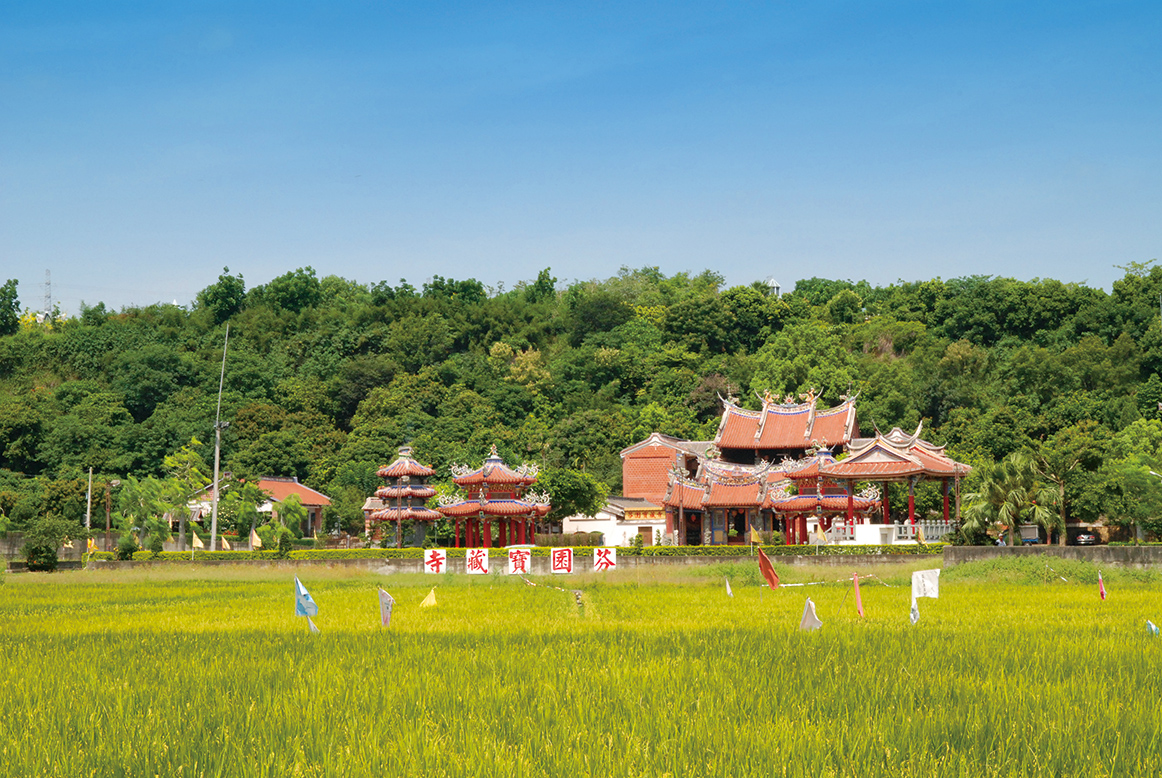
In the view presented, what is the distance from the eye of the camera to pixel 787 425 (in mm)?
49125

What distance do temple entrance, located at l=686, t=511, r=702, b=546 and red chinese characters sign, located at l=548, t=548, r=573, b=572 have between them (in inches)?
584

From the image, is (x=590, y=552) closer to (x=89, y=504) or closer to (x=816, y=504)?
(x=816, y=504)

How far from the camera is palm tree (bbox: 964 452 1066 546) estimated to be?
101ft

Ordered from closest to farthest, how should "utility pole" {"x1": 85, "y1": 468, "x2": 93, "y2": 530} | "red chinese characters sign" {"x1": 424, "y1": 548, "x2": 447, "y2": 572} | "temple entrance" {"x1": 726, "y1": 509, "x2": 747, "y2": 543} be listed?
"red chinese characters sign" {"x1": 424, "y1": 548, "x2": 447, "y2": 572} → "temple entrance" {"x1": 726, "y1": 509, "x2": 747, "y2": 543} → "utility pole" {"x1": 85, "y1": 468, "x2": 93, "y2": 530}

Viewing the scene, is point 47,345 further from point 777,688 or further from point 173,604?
point 777,688

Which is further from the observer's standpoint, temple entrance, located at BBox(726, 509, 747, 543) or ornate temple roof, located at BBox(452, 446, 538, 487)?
temple entrance, located at BBox(726, 509, 747, 543)

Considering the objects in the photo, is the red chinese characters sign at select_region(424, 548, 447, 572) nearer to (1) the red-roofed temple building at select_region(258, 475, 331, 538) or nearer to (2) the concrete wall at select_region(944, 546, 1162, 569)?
(2) the concrete wall at select_region(944, 546, 1162, 569)

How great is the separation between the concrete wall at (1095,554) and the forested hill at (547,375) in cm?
1495

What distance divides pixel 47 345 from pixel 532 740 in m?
77.4

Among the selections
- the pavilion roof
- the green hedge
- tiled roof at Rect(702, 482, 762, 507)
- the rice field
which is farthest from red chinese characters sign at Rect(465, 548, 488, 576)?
the rice field

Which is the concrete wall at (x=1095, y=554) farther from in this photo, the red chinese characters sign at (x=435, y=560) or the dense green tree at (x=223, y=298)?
the dense green tree at (x=223, y=298)

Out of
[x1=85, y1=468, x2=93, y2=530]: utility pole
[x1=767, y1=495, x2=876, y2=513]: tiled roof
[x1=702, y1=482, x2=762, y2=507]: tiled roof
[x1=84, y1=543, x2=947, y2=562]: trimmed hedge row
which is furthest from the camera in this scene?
[x1=85, y1=468, x2=93, y2=530]: utility pole

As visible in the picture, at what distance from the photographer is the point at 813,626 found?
38.9 feet

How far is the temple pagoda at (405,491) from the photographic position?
143 feet
